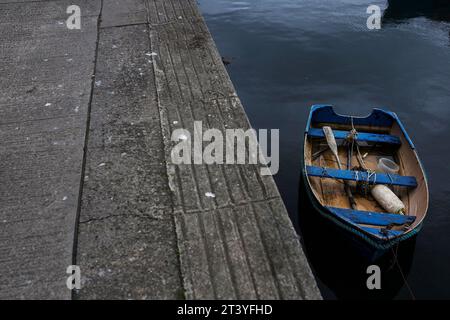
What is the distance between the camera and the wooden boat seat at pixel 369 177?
454 centimetres

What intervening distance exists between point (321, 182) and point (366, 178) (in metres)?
0.60

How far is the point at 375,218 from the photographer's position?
13.4ft

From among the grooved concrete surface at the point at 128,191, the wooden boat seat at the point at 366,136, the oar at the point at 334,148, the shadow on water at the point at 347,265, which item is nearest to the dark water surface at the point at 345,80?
the shadow on water at the point at 347,265

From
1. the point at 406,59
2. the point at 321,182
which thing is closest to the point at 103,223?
the point at 321,182

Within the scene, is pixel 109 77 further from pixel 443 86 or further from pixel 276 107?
pixel 443 86

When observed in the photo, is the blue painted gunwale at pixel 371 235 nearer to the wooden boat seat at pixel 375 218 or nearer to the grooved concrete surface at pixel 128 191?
the wooden boat seat at pixel 375 218

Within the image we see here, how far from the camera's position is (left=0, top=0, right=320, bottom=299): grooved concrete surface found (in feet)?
8.68

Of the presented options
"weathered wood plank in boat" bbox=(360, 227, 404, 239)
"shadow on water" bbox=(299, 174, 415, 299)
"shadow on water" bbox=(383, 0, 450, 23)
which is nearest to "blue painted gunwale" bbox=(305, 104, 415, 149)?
"shadow on water" bbox=(299, 174, 415, 299)

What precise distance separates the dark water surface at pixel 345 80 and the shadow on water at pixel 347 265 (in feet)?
0.04

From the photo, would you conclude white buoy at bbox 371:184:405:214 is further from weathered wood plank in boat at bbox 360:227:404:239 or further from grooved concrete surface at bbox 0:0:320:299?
grooved concrete surface at bbox 0:0:320:299

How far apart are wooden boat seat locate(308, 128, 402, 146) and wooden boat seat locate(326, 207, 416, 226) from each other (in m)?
1.63

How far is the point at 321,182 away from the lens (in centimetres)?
492

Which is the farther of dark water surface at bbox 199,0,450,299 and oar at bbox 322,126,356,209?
dark water surface at bbox 199,0,450,299

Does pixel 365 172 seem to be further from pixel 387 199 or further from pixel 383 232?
pixel 383 232
